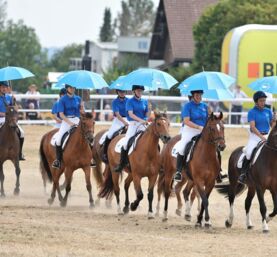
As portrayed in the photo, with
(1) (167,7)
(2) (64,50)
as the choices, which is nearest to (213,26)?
(1) (167,7)

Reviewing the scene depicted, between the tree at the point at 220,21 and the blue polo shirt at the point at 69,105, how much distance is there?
39.7 metres

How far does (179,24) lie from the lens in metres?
81.1

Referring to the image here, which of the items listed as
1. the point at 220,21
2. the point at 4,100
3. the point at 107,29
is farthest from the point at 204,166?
the point at 107,29

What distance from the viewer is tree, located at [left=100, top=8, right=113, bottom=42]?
152 m

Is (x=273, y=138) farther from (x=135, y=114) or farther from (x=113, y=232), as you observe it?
(x=135, y=114)

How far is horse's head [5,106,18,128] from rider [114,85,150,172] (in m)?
3.75

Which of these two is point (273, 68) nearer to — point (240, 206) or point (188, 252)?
point (240, 206)

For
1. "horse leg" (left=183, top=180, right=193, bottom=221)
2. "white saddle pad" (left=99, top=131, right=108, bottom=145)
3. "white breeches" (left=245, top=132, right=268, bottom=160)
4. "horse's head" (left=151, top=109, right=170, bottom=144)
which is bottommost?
"horse leg" (left=183, top=180, right=193, bottom=221)

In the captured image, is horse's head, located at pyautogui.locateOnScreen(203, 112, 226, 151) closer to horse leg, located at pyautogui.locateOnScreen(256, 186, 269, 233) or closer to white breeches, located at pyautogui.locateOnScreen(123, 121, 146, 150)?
horse leg, located at pyautogui.locateOnScreen(256, 186, 269, 233)

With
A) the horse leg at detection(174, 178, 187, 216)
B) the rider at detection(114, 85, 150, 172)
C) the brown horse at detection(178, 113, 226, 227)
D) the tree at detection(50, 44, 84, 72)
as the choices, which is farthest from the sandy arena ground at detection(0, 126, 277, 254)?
the tree at detection(50, 44, 84, 72)

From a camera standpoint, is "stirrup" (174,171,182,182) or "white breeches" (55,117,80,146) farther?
"white breeches" (55,117,80,146)

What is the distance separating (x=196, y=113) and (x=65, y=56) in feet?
390

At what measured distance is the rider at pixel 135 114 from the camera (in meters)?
22.0

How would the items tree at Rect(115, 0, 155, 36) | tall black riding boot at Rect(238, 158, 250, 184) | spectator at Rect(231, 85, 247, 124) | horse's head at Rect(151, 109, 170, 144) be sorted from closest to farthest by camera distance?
1. tall black riding boot at Rect(238, 158, 250, 184)
2. horse's head at Rect(151, 109, 170, 144)
3. spectator at Rect(231, 85, 247, 124)
4. tree at Rect(115, 0, 155, 36)
